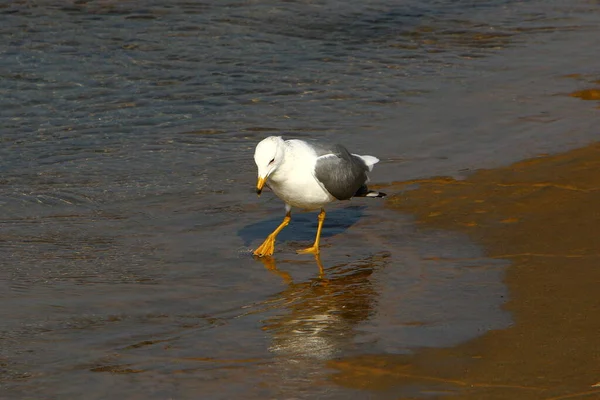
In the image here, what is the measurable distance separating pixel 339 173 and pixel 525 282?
5.34ft

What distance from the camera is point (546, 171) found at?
878 centimetres

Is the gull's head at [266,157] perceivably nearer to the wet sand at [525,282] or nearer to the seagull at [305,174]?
the seagull at [305,174]

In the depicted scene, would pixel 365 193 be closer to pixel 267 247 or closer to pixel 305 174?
pixel 305 174

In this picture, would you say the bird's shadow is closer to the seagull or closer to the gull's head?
the seagull

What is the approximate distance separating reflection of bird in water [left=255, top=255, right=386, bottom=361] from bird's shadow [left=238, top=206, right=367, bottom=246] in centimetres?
65

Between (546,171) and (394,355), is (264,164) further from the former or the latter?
(546,171)

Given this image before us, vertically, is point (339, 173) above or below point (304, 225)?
above

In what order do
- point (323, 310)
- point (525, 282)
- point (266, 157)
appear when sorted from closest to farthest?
point (323, 310), point (525, 282), point (266, 157)

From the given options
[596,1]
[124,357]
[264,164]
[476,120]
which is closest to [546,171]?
[476,120]

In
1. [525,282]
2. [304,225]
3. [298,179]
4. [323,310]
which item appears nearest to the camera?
[323,310]

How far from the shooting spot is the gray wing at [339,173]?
742 cm

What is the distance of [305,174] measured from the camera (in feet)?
24.0

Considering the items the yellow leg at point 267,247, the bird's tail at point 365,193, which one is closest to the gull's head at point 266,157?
the yellow leg at point 267,247

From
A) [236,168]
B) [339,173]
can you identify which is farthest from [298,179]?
[236,168]
